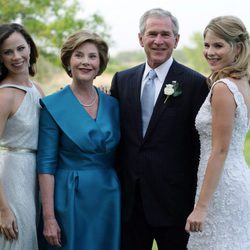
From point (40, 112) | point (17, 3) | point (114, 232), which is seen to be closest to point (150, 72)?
point (40, 112)

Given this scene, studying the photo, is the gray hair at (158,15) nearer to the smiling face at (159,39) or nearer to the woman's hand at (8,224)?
the smiling face at (159,39)

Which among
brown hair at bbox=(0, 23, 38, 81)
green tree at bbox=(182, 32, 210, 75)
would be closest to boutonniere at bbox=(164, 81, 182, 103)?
brown hair at bbox=(0, 23, 38, 81)

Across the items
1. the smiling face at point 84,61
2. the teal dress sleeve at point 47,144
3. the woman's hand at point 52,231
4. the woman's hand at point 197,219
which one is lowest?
the woman's hand at point 52,231

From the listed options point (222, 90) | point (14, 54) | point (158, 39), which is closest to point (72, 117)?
point (14, 54)

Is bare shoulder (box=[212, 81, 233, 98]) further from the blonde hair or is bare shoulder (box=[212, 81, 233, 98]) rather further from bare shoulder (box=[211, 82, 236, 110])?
the blonde hair

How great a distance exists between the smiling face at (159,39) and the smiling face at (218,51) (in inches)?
13.2

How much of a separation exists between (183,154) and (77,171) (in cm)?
82

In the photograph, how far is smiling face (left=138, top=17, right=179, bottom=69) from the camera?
446cm

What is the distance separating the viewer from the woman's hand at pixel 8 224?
4.15m

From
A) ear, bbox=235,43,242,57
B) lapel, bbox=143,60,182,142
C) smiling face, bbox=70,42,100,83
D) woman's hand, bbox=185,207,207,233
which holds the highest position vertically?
ear, bbox=235,43,242,57

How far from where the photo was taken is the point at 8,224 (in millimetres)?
4148

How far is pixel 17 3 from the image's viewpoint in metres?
19.4

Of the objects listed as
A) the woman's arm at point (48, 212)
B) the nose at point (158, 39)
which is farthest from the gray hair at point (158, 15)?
the woman's arm at point (48, 212)

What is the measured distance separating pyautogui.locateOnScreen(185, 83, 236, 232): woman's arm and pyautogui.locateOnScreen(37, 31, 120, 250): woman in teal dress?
73cm
